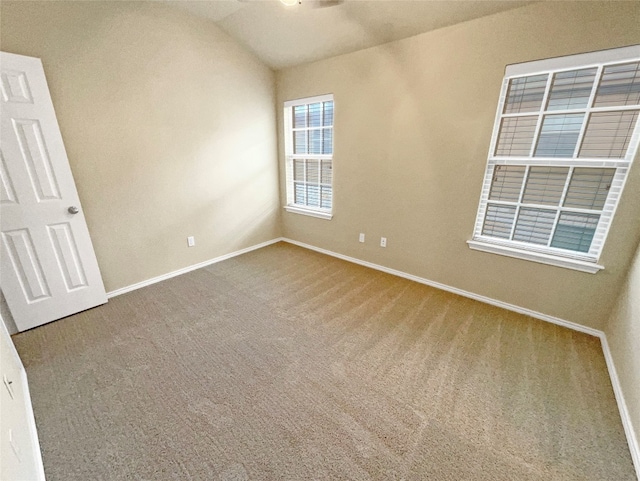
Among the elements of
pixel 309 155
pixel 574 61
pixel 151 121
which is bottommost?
pixel 309 155

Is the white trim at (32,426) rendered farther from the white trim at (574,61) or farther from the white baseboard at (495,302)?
the white trim at (574,61)

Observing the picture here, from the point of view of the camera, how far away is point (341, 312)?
2391 mm

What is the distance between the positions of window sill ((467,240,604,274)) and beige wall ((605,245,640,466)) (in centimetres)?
21

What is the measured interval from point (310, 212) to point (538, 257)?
2.56 m

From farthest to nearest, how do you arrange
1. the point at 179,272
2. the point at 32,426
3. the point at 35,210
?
the point at 179,272, the point at 35,210, the point at 32,426

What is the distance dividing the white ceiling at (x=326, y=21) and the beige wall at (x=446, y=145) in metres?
0.10

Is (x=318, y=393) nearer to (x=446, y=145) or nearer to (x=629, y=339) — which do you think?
(x=629, y=339)

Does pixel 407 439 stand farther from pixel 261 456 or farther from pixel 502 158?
pixel 502 158

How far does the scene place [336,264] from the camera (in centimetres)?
340

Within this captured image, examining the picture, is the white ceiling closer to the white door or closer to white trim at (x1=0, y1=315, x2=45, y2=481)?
the white door

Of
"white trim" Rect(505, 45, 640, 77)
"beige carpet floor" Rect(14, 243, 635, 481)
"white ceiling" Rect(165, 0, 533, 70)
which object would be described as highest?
"white ceiling" Rect(165, 0, 533, 70)

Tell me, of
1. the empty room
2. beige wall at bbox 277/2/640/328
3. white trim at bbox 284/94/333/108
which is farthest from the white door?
beige wall at bbox 277/2/640/328

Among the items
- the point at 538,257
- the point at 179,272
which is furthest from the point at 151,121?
the point at 538,257

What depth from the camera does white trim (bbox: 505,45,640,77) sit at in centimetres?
169
